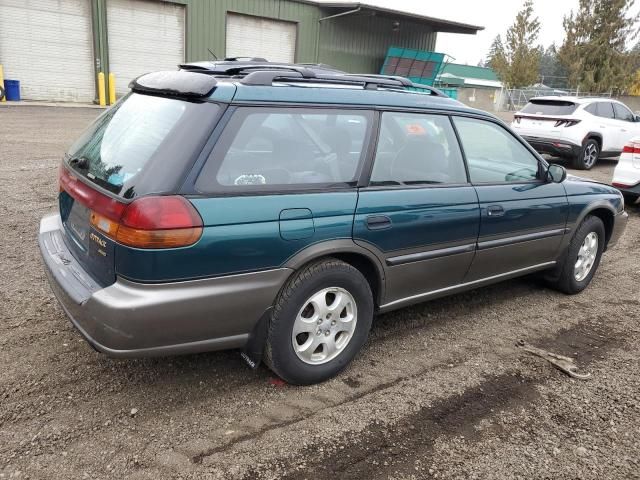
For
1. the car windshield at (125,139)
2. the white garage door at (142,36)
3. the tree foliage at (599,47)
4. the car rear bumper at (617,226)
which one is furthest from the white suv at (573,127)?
the tree foliage at (599,47)

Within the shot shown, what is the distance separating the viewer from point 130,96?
3.27 m

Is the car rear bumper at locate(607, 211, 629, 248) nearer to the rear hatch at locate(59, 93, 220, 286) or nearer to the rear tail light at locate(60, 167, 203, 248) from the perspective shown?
the rear hatch at locate(59, 93, 220, 286)

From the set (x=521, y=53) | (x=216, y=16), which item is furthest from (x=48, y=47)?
(x=521, y=53)

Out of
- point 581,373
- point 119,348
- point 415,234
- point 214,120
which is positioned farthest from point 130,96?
point 581,373

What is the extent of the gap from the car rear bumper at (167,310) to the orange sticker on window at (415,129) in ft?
4.45

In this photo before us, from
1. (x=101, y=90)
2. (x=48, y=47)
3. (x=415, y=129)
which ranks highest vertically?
(x=415, y=129)

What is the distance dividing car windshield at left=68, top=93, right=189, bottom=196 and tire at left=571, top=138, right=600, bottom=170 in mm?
11342

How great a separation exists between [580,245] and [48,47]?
2033cm

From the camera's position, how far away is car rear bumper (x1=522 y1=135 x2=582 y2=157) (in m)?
12.0

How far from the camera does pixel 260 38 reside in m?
23.3

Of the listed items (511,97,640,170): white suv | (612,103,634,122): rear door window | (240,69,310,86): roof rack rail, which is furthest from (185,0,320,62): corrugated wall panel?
(240,69,310,86): roof rack rail

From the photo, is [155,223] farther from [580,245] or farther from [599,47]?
[599,47]

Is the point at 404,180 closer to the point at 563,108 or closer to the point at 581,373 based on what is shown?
the point at 581,373

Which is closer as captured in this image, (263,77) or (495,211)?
(263,77)
